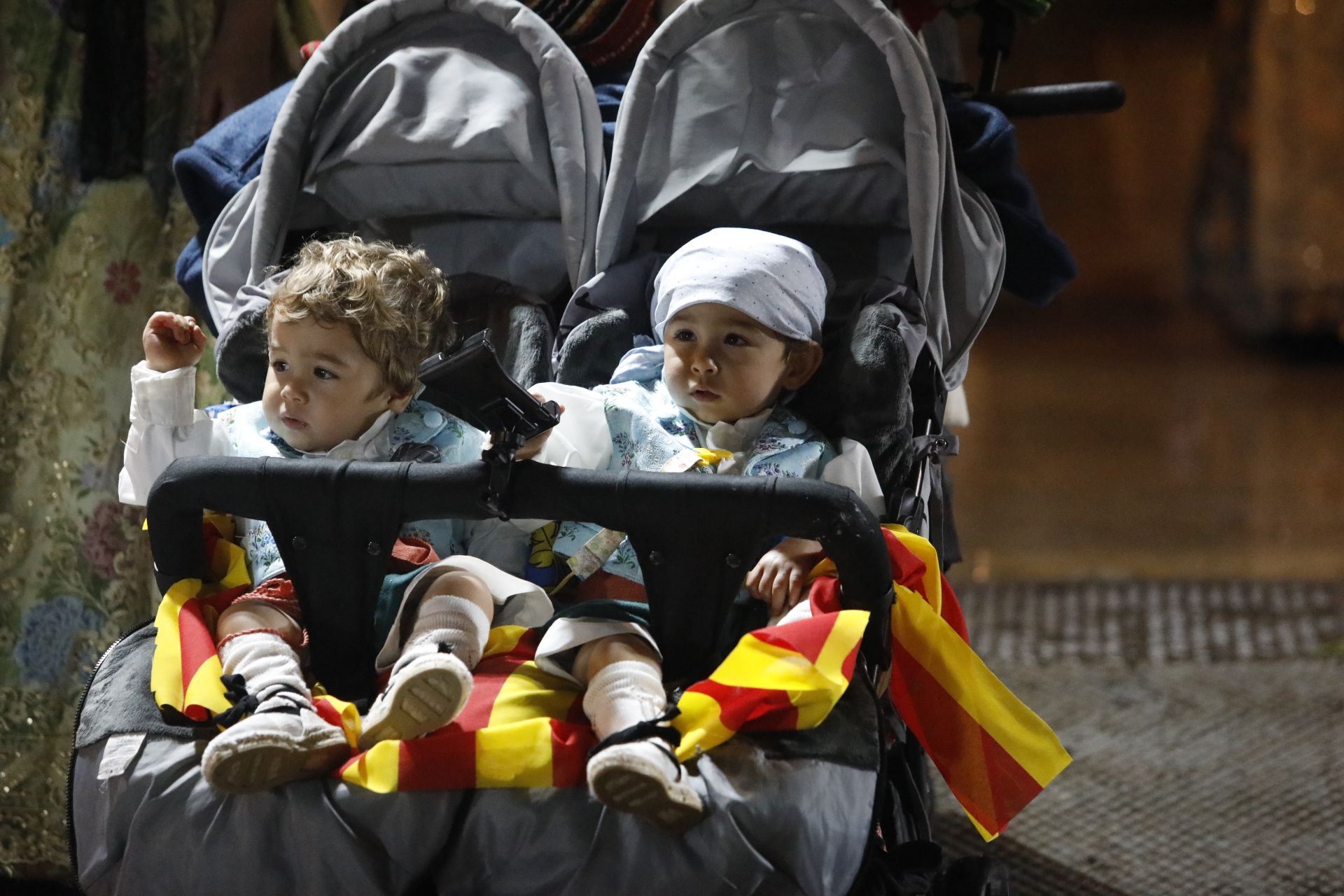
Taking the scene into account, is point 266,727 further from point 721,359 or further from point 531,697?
point 721,359

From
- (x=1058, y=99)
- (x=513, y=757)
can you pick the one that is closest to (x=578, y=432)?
(x=513, y=757)

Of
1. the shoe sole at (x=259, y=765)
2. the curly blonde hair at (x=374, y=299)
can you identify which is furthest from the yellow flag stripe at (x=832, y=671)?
the curly blonde hair at (x=374, y=299)

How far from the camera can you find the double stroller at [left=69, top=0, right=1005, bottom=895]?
108 centimetres

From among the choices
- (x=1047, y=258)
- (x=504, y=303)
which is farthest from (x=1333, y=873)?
(x=504, y=303)

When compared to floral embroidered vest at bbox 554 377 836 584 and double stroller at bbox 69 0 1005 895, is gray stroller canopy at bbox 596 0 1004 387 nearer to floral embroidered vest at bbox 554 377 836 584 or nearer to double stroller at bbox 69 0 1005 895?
double stroller at bbox 69 0 1005 895

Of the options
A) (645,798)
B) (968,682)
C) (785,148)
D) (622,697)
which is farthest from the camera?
(785,148)

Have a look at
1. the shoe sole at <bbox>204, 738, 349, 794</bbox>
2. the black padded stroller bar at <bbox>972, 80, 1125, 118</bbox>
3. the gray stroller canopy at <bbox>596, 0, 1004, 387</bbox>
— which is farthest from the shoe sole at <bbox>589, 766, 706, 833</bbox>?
the black padded stroller bar at <bbox>972, 80, 1125, 118</bbox>

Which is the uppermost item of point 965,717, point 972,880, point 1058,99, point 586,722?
point 1058,99

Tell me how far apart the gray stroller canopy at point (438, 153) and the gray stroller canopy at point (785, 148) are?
6cm

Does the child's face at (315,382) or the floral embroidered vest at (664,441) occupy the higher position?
the child's face at (315,382)

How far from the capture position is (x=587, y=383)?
5.13 feet

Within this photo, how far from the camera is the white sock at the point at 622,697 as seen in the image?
1.12 meters

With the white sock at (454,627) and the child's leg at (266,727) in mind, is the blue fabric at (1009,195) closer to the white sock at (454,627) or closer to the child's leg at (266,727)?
the white sock at (454,627)

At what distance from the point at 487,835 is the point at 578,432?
0.48 metres
